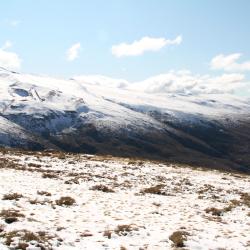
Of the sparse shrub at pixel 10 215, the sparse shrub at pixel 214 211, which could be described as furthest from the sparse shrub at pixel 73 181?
the sparse shrub at pixel 10 215

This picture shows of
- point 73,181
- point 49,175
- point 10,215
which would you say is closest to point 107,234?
point 10,215

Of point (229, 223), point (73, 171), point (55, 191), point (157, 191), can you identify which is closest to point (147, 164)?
point (73, 171)

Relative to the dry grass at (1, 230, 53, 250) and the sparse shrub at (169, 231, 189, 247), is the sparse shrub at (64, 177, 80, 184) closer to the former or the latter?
the sparse shrub at (169, 231, 189, 247)

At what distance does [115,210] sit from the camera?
24.2 meters

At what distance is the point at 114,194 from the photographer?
98.1 ft

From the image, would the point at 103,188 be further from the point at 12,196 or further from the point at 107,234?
the point at 107,234

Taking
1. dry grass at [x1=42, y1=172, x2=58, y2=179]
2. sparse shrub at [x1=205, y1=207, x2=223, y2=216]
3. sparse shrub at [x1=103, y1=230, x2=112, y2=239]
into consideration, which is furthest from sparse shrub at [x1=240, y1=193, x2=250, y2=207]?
dry grass at [x1=42, y1=172, x2=58, y2=179]

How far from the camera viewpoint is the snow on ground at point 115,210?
1806 cm

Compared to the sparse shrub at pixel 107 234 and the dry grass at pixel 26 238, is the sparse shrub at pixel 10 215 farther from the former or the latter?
the sparse shrub at pixel 107 234

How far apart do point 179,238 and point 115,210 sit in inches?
250

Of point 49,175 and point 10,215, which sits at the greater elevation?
point 49,175

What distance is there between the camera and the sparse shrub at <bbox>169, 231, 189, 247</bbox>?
717 inches

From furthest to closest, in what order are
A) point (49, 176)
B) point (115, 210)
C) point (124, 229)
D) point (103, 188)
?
point (49, 176) → point (103, 188) → point (115, 210) → point (124, 229)

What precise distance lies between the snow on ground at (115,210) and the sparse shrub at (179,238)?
0.03 metres
